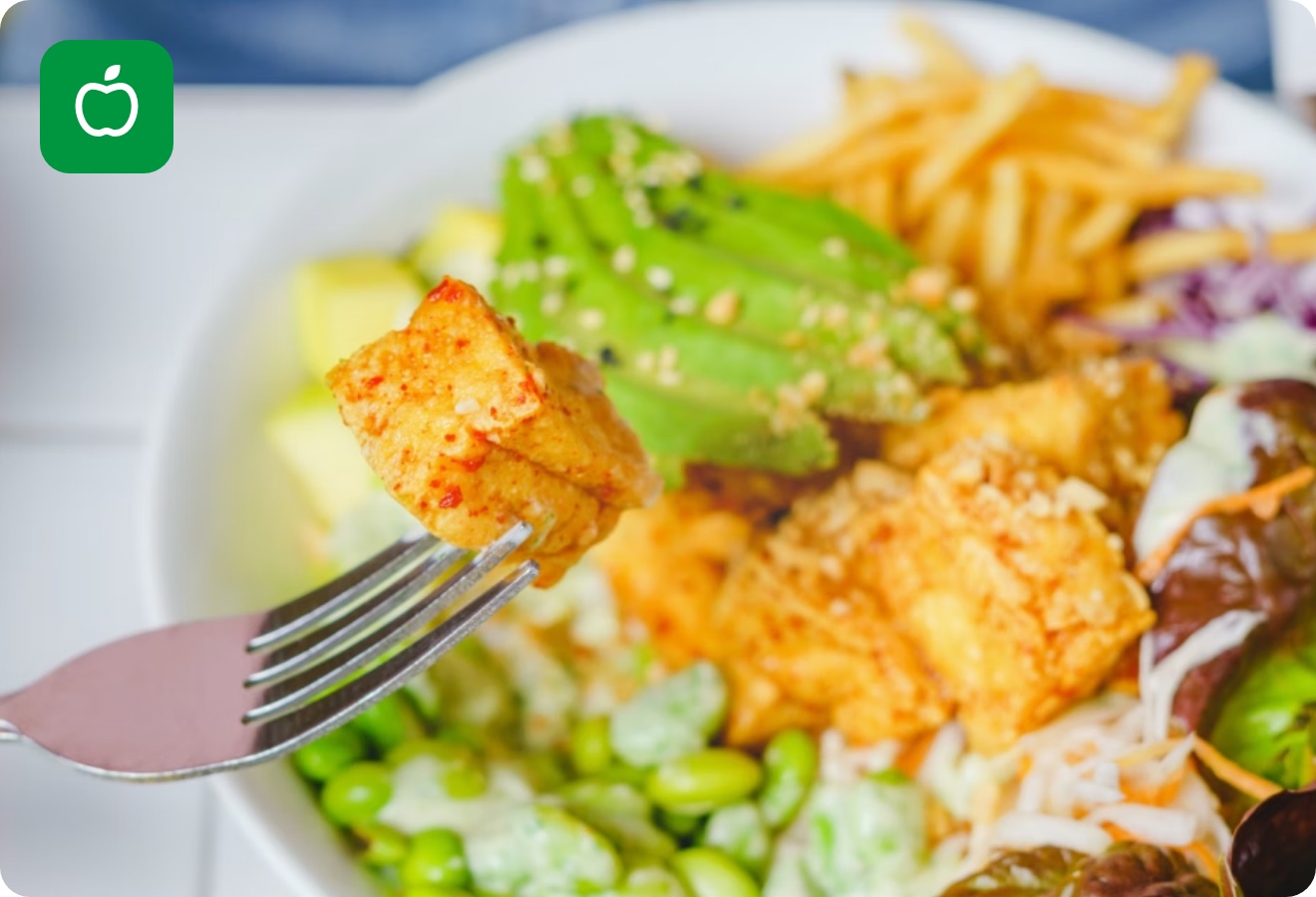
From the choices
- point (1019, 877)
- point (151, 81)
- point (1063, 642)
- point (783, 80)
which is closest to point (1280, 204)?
point (783, 80)

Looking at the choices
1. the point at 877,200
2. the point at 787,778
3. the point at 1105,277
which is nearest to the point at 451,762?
the point at 787,778

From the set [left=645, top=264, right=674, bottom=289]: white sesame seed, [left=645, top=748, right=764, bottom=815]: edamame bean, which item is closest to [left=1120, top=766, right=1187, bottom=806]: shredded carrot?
[left=645, top=748, right=764, bottom=815]: edamame bean

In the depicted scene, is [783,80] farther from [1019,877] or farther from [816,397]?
[1019,877]

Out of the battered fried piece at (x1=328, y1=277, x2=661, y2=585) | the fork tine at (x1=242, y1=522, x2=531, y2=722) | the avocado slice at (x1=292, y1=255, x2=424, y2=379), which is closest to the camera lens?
the battered fried piece at (x1=328, y1=277, x2=661, y2=585)

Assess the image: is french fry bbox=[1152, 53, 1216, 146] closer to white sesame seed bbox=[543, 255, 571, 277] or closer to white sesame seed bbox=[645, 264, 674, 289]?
white sesame seed bbox=[645, 264, 674, 289]

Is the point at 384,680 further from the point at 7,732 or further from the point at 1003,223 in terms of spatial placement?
the point at 1003,223

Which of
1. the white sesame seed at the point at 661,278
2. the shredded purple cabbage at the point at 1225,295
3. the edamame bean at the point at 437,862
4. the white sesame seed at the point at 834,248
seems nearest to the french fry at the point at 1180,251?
the shredded purple cabbage at the point at 1225,295
